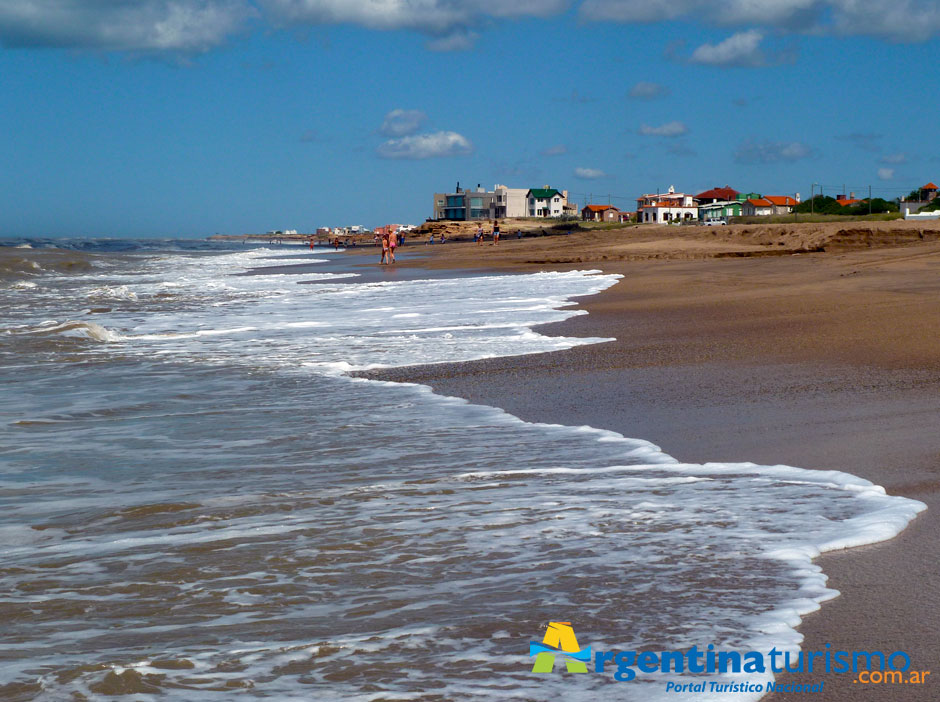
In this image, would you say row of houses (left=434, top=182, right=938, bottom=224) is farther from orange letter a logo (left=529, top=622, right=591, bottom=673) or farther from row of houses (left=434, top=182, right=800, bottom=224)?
orange letter a logo (left=529, top=622, right=591, bottom=673)

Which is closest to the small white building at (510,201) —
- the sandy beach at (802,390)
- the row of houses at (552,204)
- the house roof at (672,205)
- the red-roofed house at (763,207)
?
the row of houses at (552,204)

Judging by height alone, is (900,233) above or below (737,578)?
above

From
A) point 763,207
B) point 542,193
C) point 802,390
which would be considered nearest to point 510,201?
point 542,193

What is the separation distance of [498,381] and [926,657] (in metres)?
5.08

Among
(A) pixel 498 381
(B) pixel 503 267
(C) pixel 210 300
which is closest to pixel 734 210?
(B) pixel 503 267

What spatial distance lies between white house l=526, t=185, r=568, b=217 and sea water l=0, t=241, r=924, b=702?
127m

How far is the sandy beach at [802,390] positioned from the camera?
2715mm

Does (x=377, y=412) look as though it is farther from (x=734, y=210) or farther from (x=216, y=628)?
(x=734, y=210)

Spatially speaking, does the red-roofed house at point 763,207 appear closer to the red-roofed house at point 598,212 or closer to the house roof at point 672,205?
the house roof at point 672,205

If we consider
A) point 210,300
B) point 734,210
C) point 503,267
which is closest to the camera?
point 210,300

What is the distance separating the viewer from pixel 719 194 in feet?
395

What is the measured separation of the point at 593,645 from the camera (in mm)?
2555

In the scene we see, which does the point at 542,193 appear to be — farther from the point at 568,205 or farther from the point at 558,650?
the point at 558,650

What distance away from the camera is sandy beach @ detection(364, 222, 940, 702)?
2.71 metres
